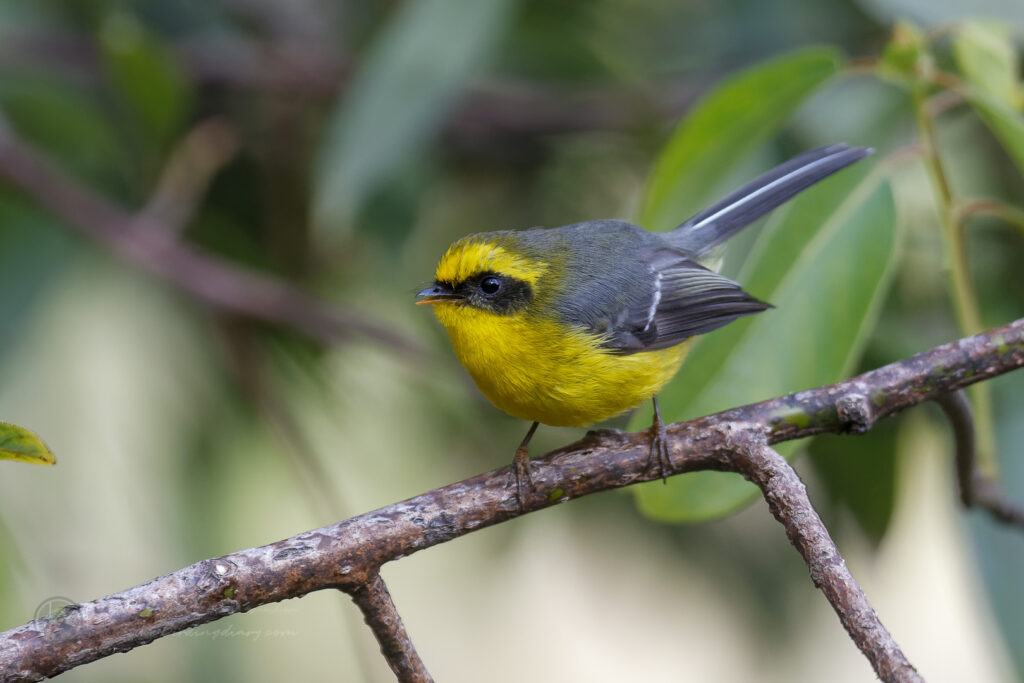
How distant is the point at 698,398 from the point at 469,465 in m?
1.42

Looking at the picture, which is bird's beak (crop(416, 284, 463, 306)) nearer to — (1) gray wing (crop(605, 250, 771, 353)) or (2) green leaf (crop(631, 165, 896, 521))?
(1) gray wing (crop(605, 250, 771, 353))

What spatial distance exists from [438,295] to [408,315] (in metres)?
1.28

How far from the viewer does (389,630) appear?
1316 millimetres

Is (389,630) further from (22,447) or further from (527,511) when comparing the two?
(22,447)

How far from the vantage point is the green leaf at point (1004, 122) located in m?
1.81

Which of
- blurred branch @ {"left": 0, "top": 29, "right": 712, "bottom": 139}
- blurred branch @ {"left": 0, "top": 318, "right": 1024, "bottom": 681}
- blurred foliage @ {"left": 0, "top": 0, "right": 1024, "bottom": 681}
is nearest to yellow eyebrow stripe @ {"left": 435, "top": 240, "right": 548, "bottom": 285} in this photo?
blurred foliage @ {"left": 0, "top": 0, "right": 1024, "bottom": 681}

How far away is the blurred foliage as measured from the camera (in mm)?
2727

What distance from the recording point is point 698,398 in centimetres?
197

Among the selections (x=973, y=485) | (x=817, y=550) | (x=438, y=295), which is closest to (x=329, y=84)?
(x=438, y=295)

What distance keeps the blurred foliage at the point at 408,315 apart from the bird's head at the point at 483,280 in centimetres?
38

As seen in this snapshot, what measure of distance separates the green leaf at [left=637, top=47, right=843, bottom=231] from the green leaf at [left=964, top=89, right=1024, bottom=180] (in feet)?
1.04

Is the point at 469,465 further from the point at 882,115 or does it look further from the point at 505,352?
the point at 882,115

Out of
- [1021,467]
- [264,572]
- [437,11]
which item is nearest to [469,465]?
[437,11]

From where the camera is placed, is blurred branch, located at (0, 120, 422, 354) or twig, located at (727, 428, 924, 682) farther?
blurred branch, located at (0, 120, 422, 354)
